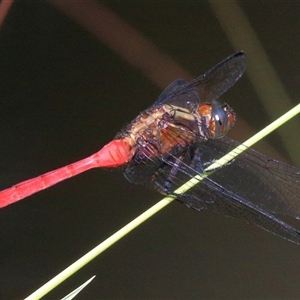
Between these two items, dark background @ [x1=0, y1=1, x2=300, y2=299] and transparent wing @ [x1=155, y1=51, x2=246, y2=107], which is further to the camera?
dark background @ [x1=0, y1=1, x2=300, y2=299]

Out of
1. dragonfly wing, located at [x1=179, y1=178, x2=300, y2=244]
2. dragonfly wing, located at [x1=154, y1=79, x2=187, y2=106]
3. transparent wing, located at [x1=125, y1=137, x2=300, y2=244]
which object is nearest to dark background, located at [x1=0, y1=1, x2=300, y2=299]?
dragonfly wing, located at [x1=154, y1=79, x2=187, y2=106]

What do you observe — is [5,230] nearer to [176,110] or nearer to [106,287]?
[106,287]

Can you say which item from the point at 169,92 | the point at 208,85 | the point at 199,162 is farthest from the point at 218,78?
the point at 199,162

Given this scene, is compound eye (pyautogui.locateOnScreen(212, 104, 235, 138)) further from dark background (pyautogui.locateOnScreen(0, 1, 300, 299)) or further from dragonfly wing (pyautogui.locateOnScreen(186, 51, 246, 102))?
dark background (pyautogui.locateOnScreen(0, 1, 300, 299))

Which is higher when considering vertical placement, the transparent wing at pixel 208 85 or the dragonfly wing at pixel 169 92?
the dragonfly wing at pixel 169 92

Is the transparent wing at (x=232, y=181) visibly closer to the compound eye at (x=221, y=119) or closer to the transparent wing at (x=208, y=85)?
the compound eye at (x=221, y=119)

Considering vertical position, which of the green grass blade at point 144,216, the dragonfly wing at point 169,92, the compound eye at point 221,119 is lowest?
the green grass blade at point 144,216

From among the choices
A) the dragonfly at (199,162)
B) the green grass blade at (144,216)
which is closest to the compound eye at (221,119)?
the dragonfly at (199,162)

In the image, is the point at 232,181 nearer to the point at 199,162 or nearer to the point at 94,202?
the point at 199,162
